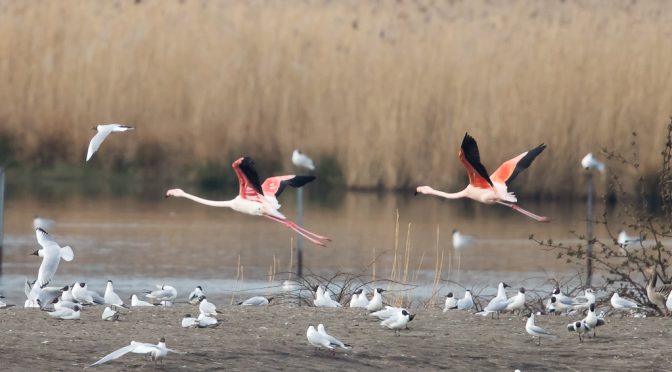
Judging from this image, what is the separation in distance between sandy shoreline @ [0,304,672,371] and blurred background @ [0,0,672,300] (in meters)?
13.2

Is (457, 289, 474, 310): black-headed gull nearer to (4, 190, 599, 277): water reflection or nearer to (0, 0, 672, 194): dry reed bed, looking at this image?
(4, 190, 599, 277): water reflection

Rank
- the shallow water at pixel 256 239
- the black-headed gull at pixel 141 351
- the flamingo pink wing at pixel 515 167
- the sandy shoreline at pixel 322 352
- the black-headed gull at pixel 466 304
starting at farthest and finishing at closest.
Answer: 1. the shallow water at pixel 256 239
2. the black-headed gull at pixel 466 304
3. the flamingo pink wing at pixel 515 167
4. the sandy shoreline at pixel 322 352
5. the black-headed gull at pixel 141 351

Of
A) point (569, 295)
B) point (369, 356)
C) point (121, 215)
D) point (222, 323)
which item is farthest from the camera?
point (121, 215)

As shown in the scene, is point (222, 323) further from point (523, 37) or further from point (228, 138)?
point (523, 37)

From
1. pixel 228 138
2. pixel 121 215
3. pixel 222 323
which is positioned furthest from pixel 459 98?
pixel 222 323

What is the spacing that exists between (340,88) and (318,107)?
50 cm

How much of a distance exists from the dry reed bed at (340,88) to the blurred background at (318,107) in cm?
3

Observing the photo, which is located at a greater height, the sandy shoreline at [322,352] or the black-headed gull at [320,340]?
the black-headed gull at [320,340]

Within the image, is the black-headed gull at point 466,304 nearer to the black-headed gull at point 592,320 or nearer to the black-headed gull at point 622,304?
the black-headed gull at point 622,304

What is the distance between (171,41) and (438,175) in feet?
19.1

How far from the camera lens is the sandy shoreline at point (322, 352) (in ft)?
34.3

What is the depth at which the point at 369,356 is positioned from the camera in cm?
1099

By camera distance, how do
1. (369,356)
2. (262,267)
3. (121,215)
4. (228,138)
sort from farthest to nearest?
(228,138) < (121,215) < (262,267) < (369,356)

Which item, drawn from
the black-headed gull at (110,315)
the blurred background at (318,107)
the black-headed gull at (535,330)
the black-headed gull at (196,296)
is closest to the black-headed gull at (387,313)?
the black-headed gull at (535,330)
